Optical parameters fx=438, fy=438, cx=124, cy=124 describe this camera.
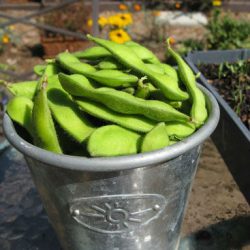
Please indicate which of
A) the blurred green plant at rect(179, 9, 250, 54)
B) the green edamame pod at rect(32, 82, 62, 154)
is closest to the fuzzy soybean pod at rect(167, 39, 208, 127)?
the green edamame pod at rect(32, 82, 62, 154)

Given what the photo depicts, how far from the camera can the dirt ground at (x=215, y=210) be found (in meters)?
1.38

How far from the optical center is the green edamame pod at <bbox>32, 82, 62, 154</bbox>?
0.82 meters

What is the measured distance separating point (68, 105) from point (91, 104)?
0.20ft

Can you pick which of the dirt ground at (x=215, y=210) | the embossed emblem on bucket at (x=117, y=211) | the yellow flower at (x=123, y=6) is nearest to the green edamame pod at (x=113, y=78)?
the embossed emblem on bucket at (x=117, y=211)

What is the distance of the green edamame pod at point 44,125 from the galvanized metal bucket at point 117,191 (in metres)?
0.03

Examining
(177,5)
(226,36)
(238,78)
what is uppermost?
(238,78)

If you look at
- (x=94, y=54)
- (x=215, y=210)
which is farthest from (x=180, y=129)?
(x=215, y=210)

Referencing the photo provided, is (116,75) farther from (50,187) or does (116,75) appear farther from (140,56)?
(50,187)

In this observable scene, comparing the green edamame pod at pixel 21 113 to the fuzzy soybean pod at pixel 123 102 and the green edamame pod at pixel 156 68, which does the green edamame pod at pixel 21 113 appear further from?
the green edamame pod at pixel 156 68

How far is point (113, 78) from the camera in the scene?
880 millimetres

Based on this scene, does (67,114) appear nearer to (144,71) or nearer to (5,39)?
(144,71)

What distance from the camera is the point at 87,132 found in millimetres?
860

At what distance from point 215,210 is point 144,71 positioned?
0.83 metres

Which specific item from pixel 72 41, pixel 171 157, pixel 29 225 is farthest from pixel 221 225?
pixel 72 41
